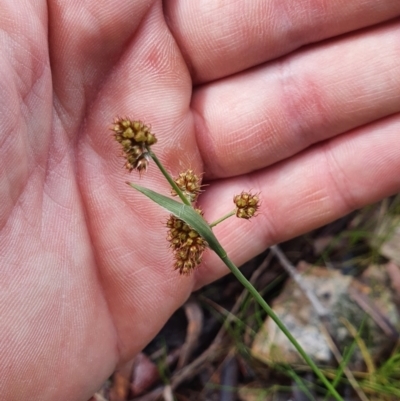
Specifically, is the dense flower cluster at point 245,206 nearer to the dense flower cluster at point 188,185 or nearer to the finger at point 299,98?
the dense flower cluster at point 188,185

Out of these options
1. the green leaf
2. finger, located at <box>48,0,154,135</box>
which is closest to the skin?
finger, located at <box>48,0,154,135</box>

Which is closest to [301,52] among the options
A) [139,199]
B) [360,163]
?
[360,163]

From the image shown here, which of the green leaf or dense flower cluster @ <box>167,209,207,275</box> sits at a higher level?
the green leaf

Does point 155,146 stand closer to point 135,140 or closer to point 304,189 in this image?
point 304,189

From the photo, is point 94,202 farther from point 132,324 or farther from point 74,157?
point 132,324

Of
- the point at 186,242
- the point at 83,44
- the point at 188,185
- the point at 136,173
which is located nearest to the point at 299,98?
the point at 136,173

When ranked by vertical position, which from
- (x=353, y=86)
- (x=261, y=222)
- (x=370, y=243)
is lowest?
(x=370, y=243)

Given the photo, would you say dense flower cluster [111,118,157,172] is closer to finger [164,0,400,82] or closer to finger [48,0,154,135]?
finger [48,0,154,135]
